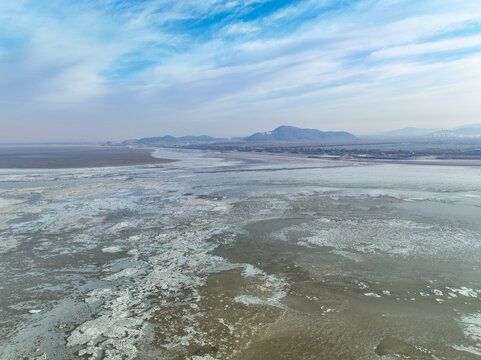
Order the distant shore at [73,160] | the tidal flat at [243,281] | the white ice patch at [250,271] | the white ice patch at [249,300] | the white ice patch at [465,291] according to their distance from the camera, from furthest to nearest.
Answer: the distant shore at [73,160]
the white ice patch at [250,271]
the white ice patch at [465,291]
the white ice patch at [249,300]
the tidal flat at [243,281]

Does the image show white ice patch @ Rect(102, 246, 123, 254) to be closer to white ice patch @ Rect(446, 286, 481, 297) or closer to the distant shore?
white ice patch @ Rect(446, 286, 481, 297)

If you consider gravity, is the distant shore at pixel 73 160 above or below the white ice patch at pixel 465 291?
above

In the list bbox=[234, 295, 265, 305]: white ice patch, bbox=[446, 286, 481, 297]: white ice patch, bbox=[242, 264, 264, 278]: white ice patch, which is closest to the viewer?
bbox=[234, 295, 265, 305]: white ice patch

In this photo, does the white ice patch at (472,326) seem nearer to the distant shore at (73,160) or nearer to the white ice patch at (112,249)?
the white ice patch at (112,249)

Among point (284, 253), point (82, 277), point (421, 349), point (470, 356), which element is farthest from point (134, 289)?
point (470, 356)

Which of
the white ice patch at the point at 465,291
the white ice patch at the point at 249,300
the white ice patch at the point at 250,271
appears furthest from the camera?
the white ice patch at the point at 250,271

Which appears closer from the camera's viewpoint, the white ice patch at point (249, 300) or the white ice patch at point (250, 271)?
the white ice patch at point (249, 300)

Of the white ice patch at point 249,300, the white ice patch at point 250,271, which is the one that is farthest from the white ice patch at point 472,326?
the white ice patch at point 250,271

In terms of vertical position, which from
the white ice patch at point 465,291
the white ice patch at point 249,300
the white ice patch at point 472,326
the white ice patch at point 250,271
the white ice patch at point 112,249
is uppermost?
the white ice patch at point 112,249

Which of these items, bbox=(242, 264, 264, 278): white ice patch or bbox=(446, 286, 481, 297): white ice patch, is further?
bbox=(242, 264, 264, 278): white ice patch

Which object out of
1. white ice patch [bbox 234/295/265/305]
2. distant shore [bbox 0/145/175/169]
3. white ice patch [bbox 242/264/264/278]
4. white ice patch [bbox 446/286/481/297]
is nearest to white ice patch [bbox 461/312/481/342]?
white ice patch [bbox 446/286/481/297]
